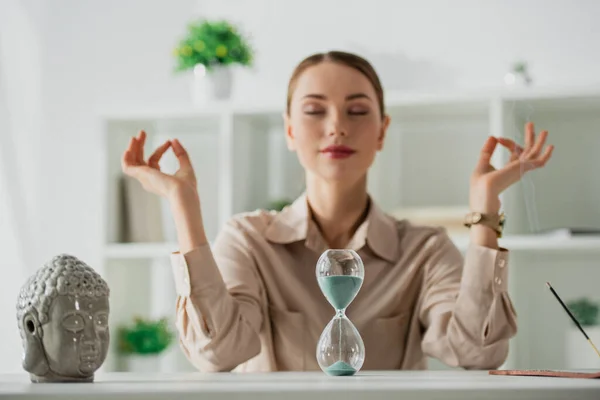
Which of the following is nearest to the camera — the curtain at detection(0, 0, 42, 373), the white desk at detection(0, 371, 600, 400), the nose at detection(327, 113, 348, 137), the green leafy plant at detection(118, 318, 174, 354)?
the white desk at detection(0, 371, 600, 400)

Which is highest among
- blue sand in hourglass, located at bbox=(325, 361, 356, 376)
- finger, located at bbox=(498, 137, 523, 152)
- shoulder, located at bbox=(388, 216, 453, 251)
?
finger, located at bbox=(498, 137, 523, 152)

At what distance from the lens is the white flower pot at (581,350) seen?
9.43 feet

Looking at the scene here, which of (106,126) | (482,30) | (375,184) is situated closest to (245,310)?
(375,184)

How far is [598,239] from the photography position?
9.43 feet

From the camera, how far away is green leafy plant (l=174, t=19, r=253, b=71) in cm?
319

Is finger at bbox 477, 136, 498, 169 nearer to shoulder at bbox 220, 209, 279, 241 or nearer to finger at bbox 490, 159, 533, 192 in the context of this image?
finger at bbox 490, 159, 533, 192

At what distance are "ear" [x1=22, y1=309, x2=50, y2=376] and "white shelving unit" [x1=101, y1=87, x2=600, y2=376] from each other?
1.90 meters

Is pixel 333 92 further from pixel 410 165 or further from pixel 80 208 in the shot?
pixel 80 208

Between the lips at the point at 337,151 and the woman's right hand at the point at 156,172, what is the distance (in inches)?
13.4

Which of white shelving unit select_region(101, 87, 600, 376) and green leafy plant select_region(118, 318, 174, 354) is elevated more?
white shelving unit select_region(101, 87, 600, 376)

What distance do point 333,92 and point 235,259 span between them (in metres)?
0.38

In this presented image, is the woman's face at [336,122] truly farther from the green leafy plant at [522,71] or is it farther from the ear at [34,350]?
the green leafy plant at [522,71]

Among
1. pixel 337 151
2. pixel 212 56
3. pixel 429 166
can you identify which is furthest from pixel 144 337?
pixel 337 151

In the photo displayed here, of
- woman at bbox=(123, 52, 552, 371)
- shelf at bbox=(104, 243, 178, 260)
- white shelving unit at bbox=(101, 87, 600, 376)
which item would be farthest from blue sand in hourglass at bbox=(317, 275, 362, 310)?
shelf at bbox=(104, 243, 178, 260)
